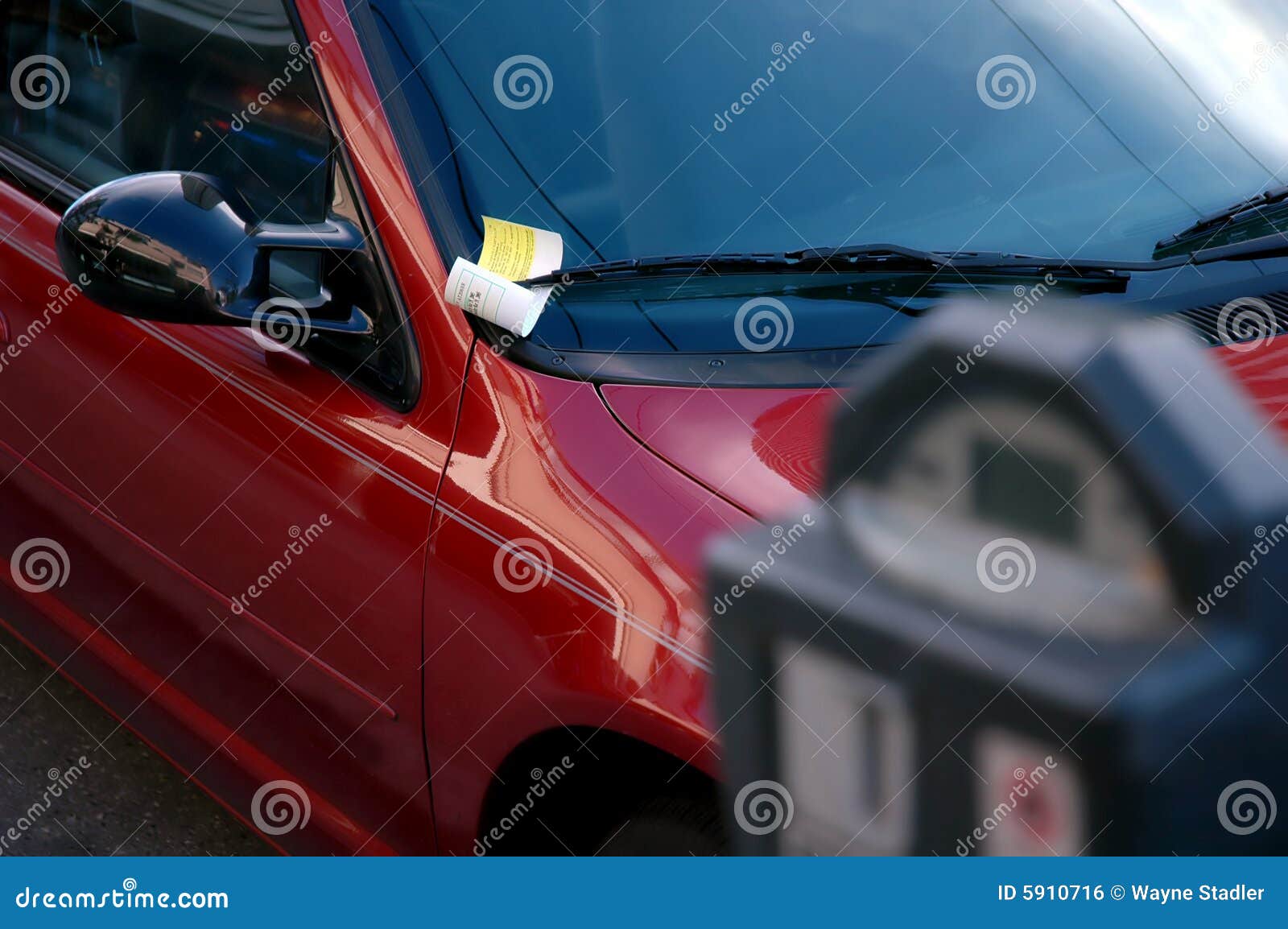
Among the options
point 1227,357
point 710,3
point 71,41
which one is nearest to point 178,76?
point 71,41

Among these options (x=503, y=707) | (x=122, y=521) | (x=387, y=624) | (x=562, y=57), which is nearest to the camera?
(x=503, y=707)

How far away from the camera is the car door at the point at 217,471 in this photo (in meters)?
2.01

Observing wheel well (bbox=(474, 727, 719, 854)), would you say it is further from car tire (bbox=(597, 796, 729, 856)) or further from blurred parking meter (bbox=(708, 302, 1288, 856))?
blurred parking meter (bbox=(708, 302, 1288, 856))

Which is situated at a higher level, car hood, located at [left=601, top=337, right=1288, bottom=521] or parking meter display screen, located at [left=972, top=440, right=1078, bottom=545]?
car hood, located at [left=601, top=337, right=1288, bottom=521]

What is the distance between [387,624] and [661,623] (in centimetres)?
49

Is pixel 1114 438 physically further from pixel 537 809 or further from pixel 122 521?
pixel 122 521

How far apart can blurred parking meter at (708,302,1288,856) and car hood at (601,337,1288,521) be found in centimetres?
45

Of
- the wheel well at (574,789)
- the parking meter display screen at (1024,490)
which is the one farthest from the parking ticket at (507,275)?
the parking meter display screen at (1024,490)

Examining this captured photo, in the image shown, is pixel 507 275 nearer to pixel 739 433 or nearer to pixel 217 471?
pixel 739 433

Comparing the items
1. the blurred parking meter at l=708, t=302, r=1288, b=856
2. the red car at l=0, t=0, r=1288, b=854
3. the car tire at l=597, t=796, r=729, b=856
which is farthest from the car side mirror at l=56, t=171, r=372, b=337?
the blurred parking meter at l=708, t=302, r=1288, b=856

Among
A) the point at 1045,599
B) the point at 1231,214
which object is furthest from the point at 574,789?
the point at 1231,214

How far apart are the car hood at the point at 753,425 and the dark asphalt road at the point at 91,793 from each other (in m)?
1.41

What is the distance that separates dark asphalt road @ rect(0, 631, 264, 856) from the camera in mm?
2801

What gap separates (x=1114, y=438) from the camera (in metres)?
0.90
